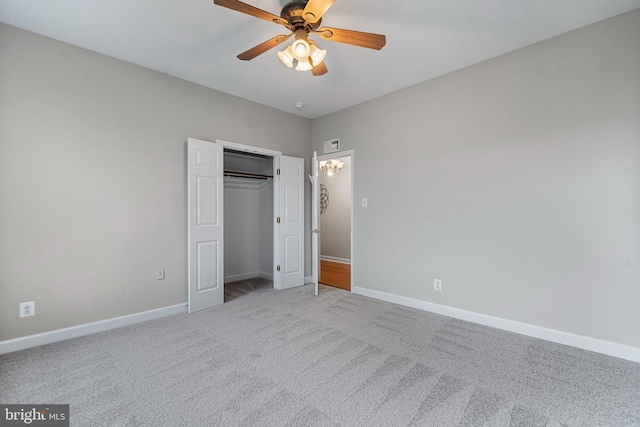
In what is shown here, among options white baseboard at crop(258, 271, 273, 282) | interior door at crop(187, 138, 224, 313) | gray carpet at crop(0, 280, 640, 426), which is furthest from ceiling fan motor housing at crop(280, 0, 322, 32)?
white baseboard at crop(258, 271, 273, 282)

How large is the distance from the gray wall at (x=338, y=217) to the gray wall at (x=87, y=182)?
367cm

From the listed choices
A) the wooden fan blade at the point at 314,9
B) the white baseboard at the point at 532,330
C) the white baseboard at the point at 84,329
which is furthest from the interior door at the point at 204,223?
Answer: the white baseboard at the point at 532,330

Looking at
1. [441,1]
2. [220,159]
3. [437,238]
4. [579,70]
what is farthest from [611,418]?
[220,159]

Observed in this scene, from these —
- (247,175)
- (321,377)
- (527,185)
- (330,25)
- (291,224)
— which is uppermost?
(330,25)

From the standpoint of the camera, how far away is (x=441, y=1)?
2125 millimetres

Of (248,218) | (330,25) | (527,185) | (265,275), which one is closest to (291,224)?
(248,218)

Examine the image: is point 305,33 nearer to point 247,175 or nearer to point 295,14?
point 295,14

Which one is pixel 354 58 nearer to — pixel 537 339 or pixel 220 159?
pixel 220 159

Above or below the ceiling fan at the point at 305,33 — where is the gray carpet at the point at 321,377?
below

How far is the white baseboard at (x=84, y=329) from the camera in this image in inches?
95.3

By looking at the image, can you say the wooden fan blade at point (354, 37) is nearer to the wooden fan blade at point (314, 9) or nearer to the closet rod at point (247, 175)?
the wooden fan blade at point (314, 9)

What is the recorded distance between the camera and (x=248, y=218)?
16.7ft

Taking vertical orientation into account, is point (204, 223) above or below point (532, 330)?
above

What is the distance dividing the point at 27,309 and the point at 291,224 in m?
3.00
